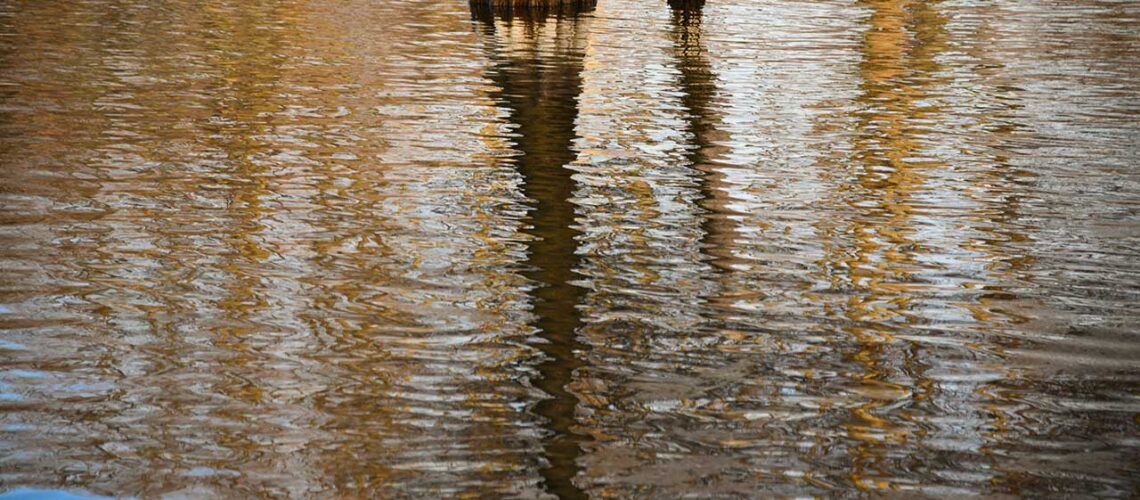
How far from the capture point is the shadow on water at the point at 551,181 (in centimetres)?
605

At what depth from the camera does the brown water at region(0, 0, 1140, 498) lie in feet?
18.4

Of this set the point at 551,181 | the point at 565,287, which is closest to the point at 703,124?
the point at 551,181

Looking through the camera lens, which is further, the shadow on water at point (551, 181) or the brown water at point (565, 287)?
the shadow on water at point (551, 181)

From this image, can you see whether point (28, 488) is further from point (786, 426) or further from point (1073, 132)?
point (1073, 132)

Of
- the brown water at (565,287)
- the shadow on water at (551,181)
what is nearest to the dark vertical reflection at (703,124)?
the brown water at (565,287)

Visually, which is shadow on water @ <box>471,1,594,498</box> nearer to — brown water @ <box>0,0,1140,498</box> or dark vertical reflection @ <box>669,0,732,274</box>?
brown water @ <box>0,0,1140,498</box>

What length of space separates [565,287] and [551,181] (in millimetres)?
3514

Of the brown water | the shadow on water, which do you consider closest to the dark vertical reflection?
the brown water

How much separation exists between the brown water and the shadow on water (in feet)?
0.10

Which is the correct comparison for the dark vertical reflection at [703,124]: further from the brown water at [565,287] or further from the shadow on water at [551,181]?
the shadow on water at [551,181]

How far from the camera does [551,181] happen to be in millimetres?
11641

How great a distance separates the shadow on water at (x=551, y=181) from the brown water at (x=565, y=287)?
0.03 meters

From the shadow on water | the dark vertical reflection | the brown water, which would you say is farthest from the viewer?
the dark vertical reflection

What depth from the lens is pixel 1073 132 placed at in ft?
47.7
